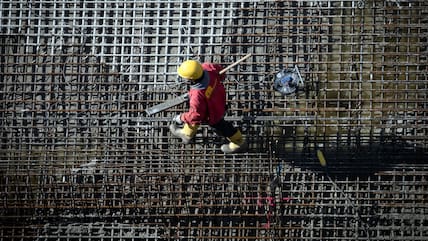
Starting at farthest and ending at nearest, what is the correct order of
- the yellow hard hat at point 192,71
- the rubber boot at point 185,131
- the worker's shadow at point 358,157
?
the worker's shadow at point 358,157 < the rubber boot at point 185,131 < the yellow hard hat at point 192,71

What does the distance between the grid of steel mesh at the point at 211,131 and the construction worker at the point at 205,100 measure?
492mm

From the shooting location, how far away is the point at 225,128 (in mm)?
6156

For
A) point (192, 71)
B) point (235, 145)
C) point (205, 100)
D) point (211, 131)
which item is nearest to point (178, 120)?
point (211, 131)

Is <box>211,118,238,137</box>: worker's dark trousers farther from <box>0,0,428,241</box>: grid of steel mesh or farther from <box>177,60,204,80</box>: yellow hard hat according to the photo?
<box>177,60,204,80</box>: yellow hard hat

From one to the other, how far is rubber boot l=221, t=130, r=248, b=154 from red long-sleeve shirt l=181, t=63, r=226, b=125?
17.6 inches

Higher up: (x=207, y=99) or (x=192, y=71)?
(x=192, y=71)

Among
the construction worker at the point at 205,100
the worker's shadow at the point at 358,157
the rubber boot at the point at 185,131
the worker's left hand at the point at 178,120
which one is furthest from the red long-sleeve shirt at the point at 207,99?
the worker's shadow at the point at 358,157

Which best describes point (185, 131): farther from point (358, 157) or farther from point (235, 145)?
point (358, 157)

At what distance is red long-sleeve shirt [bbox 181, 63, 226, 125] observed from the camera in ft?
18.1

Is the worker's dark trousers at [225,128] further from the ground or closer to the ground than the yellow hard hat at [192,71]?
closer to the ground

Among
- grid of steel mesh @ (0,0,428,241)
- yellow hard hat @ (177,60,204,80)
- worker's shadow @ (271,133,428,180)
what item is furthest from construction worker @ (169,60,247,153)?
worker's shadow @ (271,133,428,180)

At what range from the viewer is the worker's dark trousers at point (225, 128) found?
6.11m

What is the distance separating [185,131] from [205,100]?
690mm

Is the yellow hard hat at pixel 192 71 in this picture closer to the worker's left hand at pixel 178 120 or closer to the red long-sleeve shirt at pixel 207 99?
the red long-sleeve shirt at pixel 207 99
